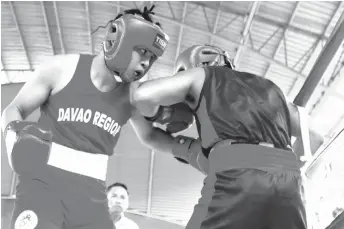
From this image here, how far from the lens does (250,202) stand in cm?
193

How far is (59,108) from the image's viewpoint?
264 centimetres

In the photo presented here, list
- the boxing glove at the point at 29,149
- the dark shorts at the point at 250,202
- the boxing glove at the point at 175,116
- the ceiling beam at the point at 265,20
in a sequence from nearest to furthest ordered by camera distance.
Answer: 1. the dark shorts at the point at 250,202
2. the boxing glove at the point at 29,149
3. the boxing glove at the point at 175,116
4. the ceiling beam at the point at 265,20

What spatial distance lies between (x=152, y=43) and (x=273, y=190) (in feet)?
3.72

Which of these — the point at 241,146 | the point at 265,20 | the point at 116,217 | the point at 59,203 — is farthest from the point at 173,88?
the point at 265,20

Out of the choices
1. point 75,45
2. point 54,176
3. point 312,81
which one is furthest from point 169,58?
point 54,176

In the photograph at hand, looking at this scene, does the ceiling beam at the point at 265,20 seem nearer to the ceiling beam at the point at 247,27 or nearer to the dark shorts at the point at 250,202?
the ceiling beam at the point at 247,27

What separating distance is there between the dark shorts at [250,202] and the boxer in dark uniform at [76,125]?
69 centimetres

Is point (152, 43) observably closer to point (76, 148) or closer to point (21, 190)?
point (76, 148)

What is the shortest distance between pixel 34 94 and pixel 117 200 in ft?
9.98

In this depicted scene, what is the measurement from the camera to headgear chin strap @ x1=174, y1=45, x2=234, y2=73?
273 centimetres

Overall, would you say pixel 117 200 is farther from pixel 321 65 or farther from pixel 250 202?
pixel 250 202

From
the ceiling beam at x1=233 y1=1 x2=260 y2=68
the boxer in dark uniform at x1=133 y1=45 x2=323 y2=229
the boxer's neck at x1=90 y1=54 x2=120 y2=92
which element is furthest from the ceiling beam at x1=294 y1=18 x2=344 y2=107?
the ceiling beam at x1=233 y1=1 x2=260 y2=68

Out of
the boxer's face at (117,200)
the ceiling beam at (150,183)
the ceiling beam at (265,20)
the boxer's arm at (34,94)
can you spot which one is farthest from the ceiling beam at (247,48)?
the boxer's arm at (34,94)

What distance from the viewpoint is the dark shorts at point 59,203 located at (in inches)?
89.3
